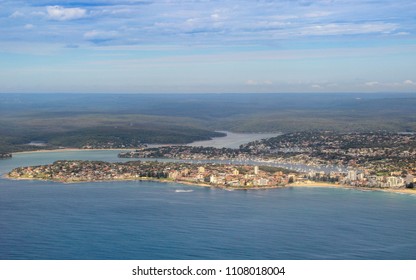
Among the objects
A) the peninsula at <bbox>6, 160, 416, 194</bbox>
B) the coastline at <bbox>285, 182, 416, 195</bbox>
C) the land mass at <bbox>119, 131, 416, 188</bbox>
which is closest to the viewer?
the coastline at <bbox>285, 182, 416, 195</bbox>

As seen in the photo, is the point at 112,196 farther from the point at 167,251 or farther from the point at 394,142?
the point at 394,142

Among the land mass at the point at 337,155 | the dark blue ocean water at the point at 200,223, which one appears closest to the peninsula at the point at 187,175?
the land mass at the point at 337,155

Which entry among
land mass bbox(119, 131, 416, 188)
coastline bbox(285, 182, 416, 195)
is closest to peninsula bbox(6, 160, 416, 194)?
coastline bbox(285, 182, 416, 195)

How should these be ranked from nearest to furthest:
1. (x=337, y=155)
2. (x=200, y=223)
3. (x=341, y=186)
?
(x=200, y=223) → (x=341, y=186) → (x=337, y=155)

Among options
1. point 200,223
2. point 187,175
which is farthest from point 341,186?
point 200,223

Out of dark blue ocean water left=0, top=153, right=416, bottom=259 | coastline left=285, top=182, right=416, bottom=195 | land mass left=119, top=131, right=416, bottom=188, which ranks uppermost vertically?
land mass left=119, top=131, right=416, bottom=188

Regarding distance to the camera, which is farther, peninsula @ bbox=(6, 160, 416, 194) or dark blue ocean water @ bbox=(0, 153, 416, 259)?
peninsula @ bbox=(6, 160, 416, 194)

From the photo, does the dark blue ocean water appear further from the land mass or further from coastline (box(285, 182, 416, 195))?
the land mass

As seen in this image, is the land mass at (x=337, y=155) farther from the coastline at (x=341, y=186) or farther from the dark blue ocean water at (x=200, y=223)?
the dark blue ocean water at (x=200, y=223)

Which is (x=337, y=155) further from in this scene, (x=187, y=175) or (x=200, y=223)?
(x=200, y=223)
